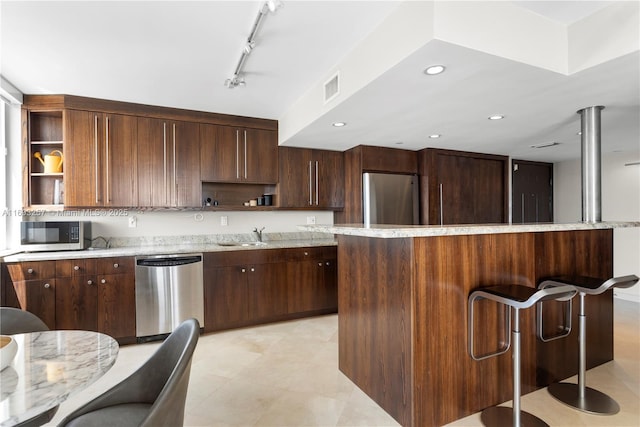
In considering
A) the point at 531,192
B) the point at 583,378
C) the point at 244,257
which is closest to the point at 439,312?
the point at 583,378

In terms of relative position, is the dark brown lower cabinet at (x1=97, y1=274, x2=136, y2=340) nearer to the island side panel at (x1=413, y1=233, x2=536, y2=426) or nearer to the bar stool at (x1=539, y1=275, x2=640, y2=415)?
the island side panel at (x1=413, y1=233, x2=536, y2=426)

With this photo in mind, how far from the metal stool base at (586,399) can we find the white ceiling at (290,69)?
2063 mm

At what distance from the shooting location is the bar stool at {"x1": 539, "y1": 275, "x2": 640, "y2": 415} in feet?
6.37

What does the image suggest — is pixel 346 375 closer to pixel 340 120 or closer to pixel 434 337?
pixel 434 337

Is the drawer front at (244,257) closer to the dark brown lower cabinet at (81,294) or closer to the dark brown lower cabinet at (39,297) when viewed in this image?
the dark brown lower cabinet at (81,294)

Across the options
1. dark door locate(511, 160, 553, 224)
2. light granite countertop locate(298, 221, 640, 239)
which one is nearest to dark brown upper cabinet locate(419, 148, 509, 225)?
dark door locate(511, 160, 553, 224)

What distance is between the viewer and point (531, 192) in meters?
5.20

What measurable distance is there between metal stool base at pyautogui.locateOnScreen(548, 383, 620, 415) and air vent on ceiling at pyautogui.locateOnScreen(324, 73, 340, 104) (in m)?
2.61

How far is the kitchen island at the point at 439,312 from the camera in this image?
1780 millimetres

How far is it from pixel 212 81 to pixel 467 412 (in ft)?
10.1

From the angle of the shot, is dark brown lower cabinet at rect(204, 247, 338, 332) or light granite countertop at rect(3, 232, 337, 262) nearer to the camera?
light granite countertop at rect(3, 232, 337, 262)

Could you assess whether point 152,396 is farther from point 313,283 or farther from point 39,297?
point 313,283

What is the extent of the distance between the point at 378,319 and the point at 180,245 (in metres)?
2.53

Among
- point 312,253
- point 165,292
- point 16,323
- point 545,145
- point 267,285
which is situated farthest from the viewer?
point 545,145
